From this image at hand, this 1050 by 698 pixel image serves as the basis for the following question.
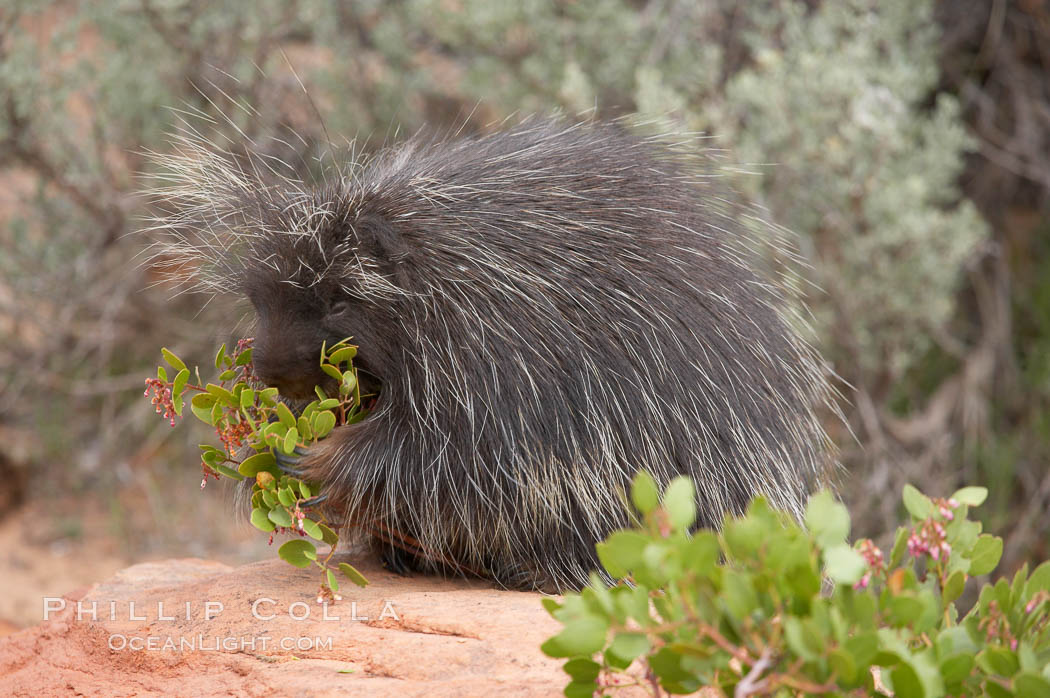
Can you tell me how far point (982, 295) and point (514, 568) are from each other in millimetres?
3969

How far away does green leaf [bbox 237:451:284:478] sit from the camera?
2.23m

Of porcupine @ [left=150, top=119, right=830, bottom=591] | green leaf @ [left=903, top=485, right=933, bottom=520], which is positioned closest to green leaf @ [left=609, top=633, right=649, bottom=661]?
green leaf @ [left=903, top=485, right=933, bottom=520]

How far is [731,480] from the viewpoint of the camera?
229 cm

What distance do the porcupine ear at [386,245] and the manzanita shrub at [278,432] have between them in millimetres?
182

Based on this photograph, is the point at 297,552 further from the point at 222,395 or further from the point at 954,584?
the point at 954,584

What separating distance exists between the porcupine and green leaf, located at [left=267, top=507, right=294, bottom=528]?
0.36 feet

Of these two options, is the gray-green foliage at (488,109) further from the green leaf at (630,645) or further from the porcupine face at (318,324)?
the green leaf at (630,645)

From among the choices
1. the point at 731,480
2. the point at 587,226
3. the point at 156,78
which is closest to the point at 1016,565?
the point at 731,480

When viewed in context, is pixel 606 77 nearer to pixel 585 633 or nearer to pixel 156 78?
pixel 156 78

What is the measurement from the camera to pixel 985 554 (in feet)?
5.71

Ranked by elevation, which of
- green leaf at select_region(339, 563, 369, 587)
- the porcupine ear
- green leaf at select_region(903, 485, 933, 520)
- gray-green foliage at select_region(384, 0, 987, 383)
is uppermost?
gray-green foliage at select_region(384, 0, 987, 383)

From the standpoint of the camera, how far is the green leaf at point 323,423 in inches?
86.9

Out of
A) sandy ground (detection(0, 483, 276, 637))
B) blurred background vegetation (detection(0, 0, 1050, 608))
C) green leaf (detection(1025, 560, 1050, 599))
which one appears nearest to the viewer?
green leaf (detection(1025, 560, 1050, 599))

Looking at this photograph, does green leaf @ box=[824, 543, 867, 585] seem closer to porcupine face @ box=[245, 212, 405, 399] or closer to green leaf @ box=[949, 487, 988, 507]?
green leaf @ box=[949, 487, 988, 507]
